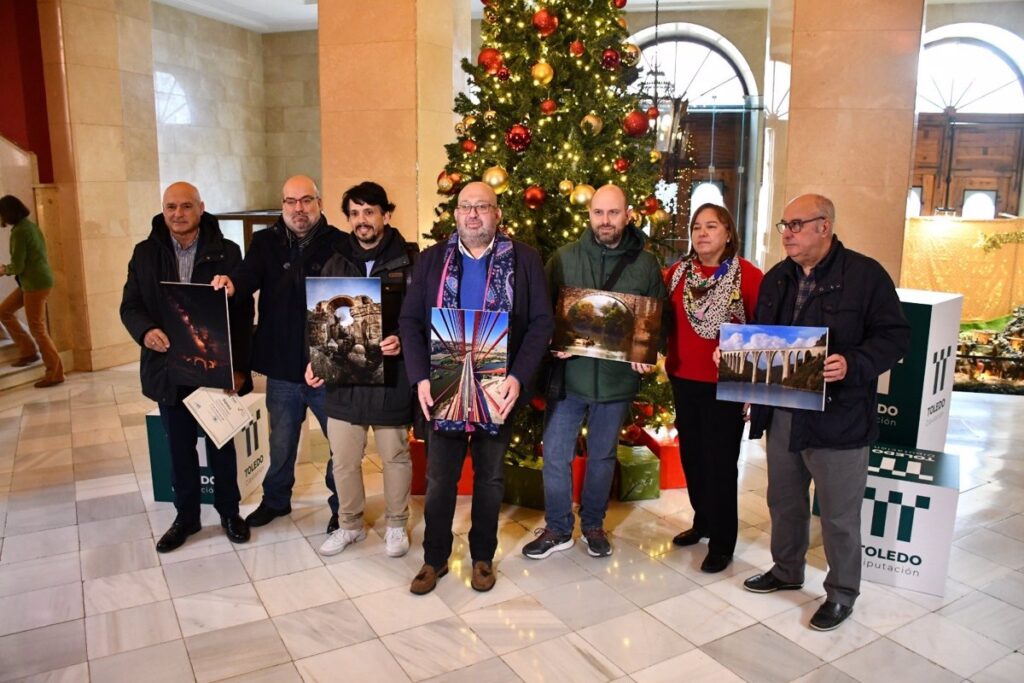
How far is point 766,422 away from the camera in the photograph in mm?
3311

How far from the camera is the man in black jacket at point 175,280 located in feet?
11.8

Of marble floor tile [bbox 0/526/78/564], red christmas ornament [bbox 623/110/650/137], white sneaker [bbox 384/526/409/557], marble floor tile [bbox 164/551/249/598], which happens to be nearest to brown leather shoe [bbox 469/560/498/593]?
white sneaker [bbox 384/526/409/557]

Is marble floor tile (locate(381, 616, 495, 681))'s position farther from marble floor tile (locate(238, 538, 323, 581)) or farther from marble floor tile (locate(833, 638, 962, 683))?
marble floor tile (locate(833, 638, 962, 683))

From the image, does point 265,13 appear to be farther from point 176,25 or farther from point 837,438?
point 837,438

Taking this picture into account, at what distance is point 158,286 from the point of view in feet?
11.8

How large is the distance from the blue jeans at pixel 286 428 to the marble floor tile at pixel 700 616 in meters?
1.69

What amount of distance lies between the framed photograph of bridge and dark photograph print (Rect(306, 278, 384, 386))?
141 centimetres

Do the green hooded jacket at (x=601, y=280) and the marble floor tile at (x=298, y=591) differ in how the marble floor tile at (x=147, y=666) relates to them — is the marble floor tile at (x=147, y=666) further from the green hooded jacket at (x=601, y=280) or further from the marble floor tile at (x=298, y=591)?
the green hooded jacket at (x=601, y=280)

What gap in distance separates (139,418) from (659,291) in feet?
14.8

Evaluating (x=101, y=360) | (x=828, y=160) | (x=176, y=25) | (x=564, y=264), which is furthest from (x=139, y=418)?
(x=176, y=25)

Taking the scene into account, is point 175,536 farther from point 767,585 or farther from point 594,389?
point 767,585

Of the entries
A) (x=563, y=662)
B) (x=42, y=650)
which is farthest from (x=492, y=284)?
(x=42, y=650)

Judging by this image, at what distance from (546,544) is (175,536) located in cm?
179

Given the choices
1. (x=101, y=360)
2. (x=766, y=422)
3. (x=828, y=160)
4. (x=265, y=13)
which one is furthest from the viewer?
(x=265, y=13)
